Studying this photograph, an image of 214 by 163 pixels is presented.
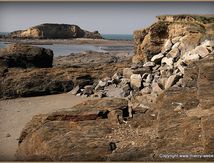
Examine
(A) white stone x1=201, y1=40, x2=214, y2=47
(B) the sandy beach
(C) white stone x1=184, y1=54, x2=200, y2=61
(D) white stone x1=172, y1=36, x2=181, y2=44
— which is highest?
(A) white stone x1=201, y1=40, x2=214, y2=47

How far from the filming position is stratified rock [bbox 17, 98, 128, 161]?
10664 mm

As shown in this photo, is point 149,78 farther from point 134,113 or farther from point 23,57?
point 23,57

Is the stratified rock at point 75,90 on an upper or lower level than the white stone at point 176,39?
lower

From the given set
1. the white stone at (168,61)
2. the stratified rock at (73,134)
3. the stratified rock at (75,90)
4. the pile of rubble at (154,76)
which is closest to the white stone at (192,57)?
the pile of rubble at (154,76)

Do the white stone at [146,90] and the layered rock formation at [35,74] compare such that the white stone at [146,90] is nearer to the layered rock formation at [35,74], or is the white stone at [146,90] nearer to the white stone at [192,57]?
the white stone at [192,57]

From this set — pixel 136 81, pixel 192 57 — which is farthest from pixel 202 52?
pixel 136 81

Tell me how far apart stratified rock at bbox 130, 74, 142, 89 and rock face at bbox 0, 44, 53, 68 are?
6.66m

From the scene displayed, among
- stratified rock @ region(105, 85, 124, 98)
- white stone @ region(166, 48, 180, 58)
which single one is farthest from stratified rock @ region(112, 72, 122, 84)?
white stone @ region(166, 48, 180, 58)

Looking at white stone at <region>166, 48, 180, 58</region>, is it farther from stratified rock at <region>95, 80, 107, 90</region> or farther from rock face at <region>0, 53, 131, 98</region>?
rock face at <region>0, 53, 131, 98</region>

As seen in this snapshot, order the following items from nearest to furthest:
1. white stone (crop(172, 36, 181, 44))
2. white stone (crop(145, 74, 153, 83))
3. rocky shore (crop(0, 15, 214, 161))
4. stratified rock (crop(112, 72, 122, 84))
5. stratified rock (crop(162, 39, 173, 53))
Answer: rocky shore (crop(0, 15, 214, 161)) < white stone (crop(145, 74, 153, 83)) < stratified rock (crop(112, 72, 122, 84)) < stratified rock (crop(162, 39, 173, 53)) < white stone (crop(172, 36, 181, 44))

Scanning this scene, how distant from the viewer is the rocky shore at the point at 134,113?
10.5 meters

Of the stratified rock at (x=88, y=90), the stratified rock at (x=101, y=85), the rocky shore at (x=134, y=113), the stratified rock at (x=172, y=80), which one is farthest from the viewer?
the stratified rock at (x=101, y=85)

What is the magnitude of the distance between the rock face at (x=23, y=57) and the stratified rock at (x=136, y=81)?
6659 mm

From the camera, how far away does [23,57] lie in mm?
23641
